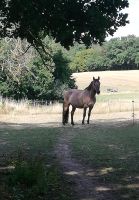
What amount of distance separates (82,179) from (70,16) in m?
4.13

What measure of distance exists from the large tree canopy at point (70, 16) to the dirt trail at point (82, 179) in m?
3.47

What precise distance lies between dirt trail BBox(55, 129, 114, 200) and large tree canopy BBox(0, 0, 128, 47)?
3470 millimetres

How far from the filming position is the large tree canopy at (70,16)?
1126 cm

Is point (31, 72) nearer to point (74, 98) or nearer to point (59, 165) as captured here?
point (74, 98)

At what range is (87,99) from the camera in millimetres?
28875

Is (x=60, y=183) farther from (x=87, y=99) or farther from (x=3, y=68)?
(x=3, y=68)

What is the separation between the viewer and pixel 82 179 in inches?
464

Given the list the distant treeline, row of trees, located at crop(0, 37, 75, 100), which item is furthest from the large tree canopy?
row of trees, located at crop(0, 37, 75, 100)

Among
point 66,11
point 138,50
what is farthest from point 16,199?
point 138,50

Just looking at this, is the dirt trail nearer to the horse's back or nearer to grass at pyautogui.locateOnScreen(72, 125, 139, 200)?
grass at pyautogui.locateOnScreen(72, 125, 139, 200)

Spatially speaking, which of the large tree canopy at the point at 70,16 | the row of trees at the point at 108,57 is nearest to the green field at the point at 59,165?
the large tree canopy at the point at 70,16

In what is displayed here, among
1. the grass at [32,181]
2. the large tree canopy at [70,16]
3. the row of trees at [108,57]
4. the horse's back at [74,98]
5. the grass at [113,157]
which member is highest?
the row of trees at [108,57]

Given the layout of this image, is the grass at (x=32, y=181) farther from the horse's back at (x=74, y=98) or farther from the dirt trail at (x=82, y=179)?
the horse's back at (x=74, y=98)

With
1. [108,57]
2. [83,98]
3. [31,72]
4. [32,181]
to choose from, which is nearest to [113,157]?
[32,181]
